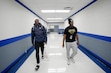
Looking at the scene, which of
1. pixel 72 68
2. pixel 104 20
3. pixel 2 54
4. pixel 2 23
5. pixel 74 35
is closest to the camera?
pixel 2 54

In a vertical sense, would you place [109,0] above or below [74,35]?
above

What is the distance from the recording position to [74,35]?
338 cm

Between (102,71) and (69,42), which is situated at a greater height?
(69,42)

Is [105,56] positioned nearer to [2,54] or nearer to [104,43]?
[104,43]

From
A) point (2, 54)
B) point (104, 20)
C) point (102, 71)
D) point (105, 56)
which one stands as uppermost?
point (104, 20)

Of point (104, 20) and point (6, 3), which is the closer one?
point (6, 3)

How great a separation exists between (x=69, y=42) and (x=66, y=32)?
0.40m

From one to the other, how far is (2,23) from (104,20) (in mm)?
3751

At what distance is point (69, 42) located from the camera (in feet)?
11.1

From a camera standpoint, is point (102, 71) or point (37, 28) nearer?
point (102, 71)

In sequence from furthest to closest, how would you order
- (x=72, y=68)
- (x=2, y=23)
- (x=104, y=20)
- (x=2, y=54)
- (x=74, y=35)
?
1. (x=104, y=20)
2. (x=74, y=35)
3. (x=72, y=68)
4. (x=2, y=23)
5. (x=2, y=54)

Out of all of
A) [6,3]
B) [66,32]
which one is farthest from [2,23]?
[66,32]

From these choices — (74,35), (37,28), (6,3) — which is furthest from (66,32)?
(6,3)

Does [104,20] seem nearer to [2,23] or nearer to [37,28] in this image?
[37,28]
